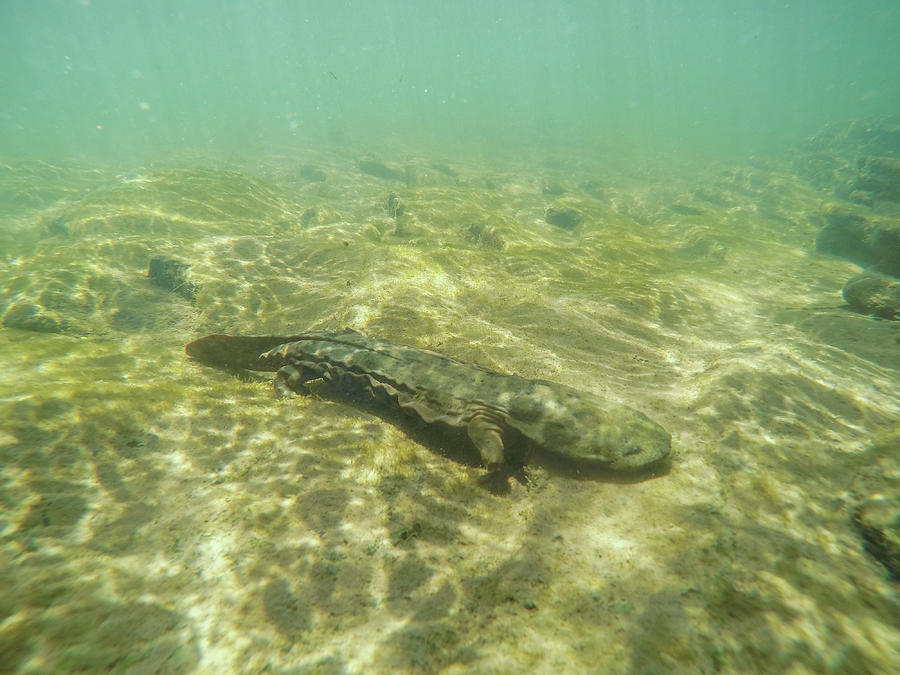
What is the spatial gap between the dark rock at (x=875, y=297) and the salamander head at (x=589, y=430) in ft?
26.2

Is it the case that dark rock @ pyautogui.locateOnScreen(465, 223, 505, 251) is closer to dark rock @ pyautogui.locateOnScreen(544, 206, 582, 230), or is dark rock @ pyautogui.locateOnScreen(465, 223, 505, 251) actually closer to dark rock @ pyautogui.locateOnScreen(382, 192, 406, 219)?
dark rock @ pyautogui.locateOnScreen(382, 192, 406, 219)

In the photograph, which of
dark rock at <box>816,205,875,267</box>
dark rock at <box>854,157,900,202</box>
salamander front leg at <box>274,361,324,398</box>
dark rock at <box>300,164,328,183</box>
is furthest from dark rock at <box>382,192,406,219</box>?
dark rock at <box>854,157,900,202</box>

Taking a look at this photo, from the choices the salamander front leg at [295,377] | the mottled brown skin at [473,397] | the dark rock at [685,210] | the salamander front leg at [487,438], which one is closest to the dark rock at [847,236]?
the dark rock at [685,210]

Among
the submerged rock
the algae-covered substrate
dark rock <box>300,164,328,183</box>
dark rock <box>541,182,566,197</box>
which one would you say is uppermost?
dark rock <box>300,164,328,183</box>

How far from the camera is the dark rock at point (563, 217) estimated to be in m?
16.2

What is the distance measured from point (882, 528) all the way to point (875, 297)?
7.88 metres

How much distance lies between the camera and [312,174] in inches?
989

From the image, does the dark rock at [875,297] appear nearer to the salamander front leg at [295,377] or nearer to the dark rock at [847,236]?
the dark rock at [847,236]

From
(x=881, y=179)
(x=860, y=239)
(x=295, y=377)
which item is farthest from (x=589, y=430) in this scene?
(x=881, y=179)

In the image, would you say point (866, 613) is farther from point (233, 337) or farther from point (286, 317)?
point (286, 317)

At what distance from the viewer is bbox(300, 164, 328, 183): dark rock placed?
24.4 m

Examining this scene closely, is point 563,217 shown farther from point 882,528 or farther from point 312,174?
point 312,174

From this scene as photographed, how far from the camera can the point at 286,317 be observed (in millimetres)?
7723

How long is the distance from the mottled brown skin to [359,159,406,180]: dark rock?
23.0 meters
